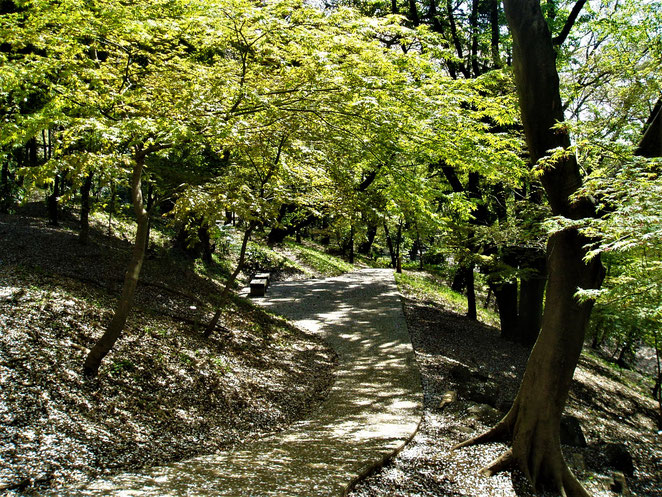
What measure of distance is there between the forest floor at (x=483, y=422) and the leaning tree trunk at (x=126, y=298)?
319 cm

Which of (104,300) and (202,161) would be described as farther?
(202,161)

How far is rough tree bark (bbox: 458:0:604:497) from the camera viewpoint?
17.0 ft

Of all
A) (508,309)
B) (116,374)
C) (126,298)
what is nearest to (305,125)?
(126,298)

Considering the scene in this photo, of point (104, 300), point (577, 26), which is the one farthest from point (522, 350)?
point (104, 300)

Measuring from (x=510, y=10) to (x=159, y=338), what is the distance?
654 centimetres

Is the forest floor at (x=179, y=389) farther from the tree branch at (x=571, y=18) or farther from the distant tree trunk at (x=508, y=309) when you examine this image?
the tree branch at (x=571, y=18)

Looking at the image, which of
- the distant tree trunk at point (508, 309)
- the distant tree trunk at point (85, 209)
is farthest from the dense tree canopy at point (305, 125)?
the distant tree trunk at point (508, 309)

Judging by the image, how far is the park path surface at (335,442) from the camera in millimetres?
3916

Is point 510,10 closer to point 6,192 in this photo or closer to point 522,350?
point 522,350

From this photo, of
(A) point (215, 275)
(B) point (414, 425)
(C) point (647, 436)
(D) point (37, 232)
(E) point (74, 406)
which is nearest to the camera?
(E) point (74, 406)

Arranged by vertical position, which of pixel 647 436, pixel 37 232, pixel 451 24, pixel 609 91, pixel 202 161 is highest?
pixel 451 24

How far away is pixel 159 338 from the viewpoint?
23.2 ft

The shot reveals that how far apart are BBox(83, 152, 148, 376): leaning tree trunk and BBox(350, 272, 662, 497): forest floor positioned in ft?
10.5

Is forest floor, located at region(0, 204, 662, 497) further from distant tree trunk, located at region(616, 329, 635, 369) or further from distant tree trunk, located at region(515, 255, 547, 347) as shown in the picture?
distant tree trunk, located at region(616, 329, 635, 369)
